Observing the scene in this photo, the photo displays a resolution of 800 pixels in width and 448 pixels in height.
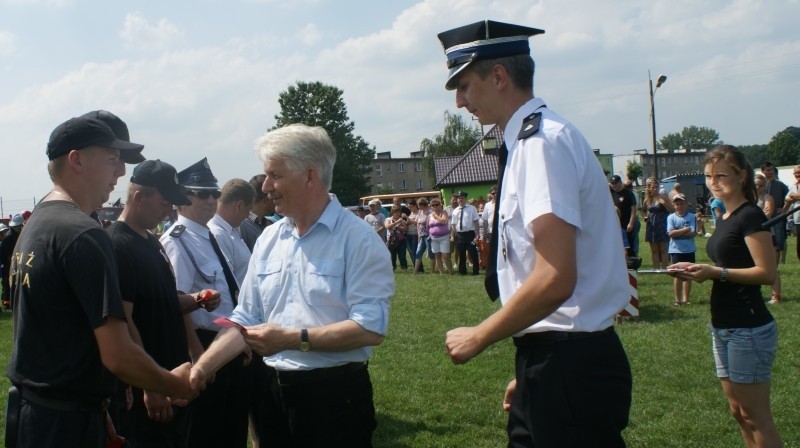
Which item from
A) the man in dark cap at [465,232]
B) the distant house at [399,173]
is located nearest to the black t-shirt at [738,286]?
the man in dark cap at [465,232]

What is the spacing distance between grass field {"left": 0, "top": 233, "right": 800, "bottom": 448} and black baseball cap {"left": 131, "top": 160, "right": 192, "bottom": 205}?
2.68 m

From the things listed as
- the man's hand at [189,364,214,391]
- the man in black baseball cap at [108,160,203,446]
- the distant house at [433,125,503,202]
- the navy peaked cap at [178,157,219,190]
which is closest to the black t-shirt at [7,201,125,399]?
the man's hand at [189,364,214,391]

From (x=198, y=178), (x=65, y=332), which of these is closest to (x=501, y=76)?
(x=65, y=332)

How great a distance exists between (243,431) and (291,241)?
2103mm

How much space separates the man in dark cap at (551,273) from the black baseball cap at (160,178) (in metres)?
2.56

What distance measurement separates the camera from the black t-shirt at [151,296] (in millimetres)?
4051

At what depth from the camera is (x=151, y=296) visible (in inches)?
161

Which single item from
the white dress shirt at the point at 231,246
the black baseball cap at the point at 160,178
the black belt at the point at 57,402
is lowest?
the black belt at the point at 57,402

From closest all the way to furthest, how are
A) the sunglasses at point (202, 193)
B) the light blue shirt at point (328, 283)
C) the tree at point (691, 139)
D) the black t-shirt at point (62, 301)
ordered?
1. the black t-shirt at point (62, 301)
2. the light blue shirt at point (328, 283)
3. the sunglasses at point (202, 193)
4. the tree at point (691, 139)

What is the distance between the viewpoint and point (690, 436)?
5.64 meters

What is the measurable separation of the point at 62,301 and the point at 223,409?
216cm

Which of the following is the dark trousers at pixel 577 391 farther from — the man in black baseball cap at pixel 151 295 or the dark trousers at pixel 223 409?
the dark trousers at pixel 223 409

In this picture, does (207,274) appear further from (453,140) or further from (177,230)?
(453,140)

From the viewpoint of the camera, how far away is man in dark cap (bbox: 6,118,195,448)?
112 inches
